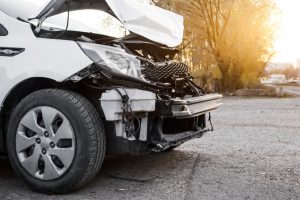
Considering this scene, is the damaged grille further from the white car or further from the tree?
the tree

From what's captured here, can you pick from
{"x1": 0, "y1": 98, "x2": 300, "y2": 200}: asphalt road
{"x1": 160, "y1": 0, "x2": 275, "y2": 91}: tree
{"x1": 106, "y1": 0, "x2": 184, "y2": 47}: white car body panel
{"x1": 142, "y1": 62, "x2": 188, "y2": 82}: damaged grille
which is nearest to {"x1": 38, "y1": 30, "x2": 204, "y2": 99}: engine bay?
{"x1": 142, "y1": 62, "x2": 188, "y2": 82}: damaged grille

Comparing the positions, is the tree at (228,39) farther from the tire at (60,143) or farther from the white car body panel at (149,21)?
the tire at (60,143)

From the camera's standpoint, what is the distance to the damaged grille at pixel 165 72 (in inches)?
156

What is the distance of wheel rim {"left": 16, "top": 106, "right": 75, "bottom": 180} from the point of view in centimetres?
350

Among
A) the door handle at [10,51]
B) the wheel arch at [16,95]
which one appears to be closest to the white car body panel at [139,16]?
the door handle at [10,51]

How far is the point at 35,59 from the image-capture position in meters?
3.69

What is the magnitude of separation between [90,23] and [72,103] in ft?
5.18

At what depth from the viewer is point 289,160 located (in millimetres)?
4887

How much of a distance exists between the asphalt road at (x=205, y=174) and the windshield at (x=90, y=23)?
1490mm

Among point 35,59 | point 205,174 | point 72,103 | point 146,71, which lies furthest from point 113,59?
point 205,174

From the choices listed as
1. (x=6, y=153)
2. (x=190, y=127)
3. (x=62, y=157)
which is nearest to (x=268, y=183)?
(x=190, y=127)

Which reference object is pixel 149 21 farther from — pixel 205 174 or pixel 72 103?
pixel 205 174

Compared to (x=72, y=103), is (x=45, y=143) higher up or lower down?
lower down

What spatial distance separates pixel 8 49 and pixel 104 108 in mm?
1088
